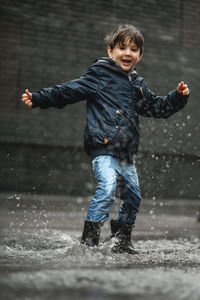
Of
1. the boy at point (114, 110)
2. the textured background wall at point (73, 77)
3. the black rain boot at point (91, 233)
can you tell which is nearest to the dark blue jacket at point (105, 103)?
the boy at point (114, 110)

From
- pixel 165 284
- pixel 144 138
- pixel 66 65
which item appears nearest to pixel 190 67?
pixel 144 138

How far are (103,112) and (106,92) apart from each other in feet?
0.50

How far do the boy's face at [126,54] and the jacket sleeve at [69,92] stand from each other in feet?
0.68

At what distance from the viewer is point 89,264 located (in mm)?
3029

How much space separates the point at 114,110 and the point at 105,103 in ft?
0.28

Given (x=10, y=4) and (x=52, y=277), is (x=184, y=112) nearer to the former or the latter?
(x=10, y=4)

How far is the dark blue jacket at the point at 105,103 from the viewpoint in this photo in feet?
12.7

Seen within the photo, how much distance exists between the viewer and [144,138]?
11148 mm

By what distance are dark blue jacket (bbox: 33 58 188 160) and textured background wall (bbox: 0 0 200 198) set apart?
6.07 meters

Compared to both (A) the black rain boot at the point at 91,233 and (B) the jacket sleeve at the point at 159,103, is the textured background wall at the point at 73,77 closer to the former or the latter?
(B) the jacket sleeve at the point at 159,103

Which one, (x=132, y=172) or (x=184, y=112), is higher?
(x=184, y=112)

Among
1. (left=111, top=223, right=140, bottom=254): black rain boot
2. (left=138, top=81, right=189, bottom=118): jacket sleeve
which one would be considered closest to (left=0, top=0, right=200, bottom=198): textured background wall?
(left=138, top=81, right=189, bottom=118): jacket sleeve

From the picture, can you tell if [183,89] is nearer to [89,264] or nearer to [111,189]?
[111,189]

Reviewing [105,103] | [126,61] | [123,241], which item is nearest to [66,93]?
[105,103]
